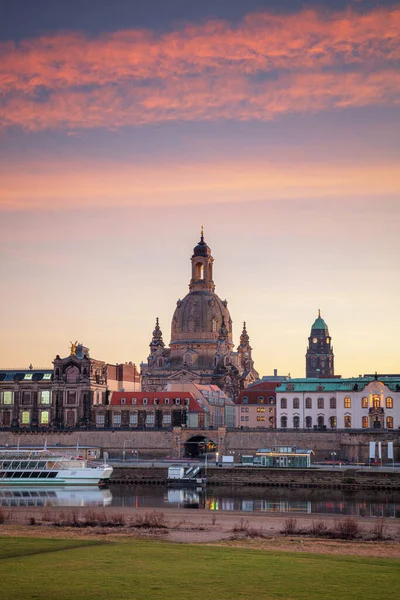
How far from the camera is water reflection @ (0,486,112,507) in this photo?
73500mm

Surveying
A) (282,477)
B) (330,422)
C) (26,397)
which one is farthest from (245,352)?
(282,477)

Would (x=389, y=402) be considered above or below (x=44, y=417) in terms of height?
above

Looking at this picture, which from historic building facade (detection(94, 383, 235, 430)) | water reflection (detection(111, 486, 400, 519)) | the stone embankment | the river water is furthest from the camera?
historic building facade (detection(94, 383, 235, 430))

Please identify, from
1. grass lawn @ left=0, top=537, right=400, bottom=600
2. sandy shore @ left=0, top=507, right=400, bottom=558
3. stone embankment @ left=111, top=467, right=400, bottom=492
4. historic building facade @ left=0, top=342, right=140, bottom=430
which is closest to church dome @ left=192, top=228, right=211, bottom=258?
historic building facade @ left=0, top=342, right=140, bottom=430

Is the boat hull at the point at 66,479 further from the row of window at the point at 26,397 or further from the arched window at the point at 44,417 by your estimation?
the row of window at the point at 26,397

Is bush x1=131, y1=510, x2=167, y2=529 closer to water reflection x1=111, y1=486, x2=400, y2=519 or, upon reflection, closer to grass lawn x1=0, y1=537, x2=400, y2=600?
grass lawn x1=0, y1=537, x2=400, y2=600

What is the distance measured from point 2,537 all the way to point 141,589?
16868 millimetres

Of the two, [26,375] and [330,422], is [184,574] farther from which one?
[26,375]

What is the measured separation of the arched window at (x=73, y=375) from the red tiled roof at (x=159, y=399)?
785 centimetres

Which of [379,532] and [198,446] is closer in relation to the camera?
[379,532]

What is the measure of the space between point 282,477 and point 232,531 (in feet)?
157

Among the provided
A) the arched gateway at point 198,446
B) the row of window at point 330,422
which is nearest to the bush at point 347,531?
the row of window at point 330,422

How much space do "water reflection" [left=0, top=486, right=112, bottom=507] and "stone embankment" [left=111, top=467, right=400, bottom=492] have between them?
30.3ft

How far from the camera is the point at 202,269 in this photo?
19038 cm
